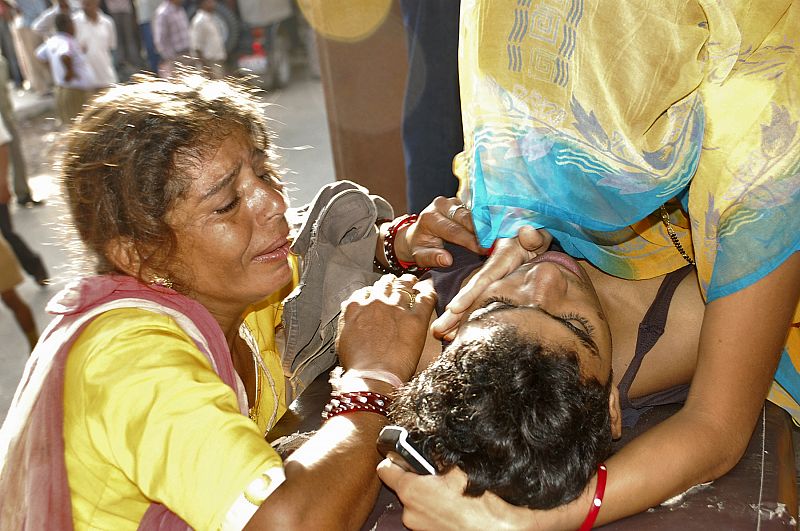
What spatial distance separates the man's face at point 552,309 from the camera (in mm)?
1551

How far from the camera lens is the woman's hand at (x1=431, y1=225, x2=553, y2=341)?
5.62 feet

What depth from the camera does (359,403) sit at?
5.16 feet

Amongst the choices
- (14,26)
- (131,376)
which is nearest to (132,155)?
(131,376)

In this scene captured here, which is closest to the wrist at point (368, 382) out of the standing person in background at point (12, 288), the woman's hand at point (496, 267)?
the woman's hand at point (496, 267)

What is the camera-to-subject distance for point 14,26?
34.1 ft

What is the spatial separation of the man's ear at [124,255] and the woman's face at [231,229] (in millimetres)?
76

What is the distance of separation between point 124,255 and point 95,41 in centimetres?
591

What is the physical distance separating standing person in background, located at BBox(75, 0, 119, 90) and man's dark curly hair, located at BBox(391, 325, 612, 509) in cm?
597

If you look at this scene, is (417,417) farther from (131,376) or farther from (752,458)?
(752,458)

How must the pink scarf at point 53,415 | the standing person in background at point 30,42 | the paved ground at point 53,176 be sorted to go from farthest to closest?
1. the standing person in background at point 30,42
2. the paved ground at point 53,176
3. the pink scarf at point 53,415

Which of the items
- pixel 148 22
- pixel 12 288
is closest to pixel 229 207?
pixel 12 288

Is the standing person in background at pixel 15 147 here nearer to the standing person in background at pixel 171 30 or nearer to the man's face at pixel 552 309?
the standing person in background at pixel 171 30

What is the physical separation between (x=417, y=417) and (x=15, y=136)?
5679 millimetres

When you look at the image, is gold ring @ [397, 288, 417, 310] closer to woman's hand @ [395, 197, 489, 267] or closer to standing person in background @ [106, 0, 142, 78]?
woman's hand @ [395, 197, 489, 267]
